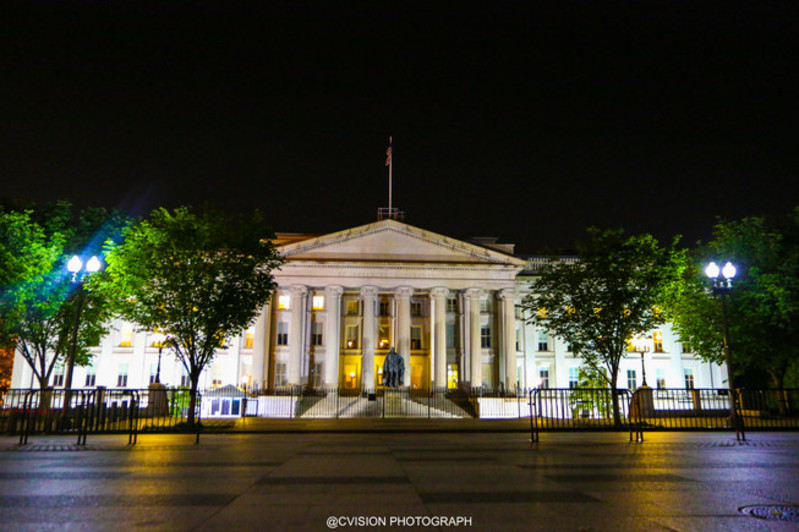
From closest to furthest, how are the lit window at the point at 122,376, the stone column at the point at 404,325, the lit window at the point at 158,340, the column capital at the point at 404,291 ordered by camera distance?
the lit window at the point at 158,340
the stone column at the point at 404,325
the column capital at the point at 404,291
the lit window at the point at 122,376

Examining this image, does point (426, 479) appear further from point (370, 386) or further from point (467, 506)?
point (370, 386)

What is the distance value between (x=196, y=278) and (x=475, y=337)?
102 feet

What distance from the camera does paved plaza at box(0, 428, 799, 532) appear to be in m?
6.57

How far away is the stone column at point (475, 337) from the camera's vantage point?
51.9m

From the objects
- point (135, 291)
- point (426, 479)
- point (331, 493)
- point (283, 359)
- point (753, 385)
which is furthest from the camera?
point (283, 359)

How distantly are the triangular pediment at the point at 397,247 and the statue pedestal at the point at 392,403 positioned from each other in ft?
52.3

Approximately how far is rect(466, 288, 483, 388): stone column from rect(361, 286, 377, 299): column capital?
365 inches

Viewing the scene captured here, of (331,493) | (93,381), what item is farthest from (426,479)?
(93,381)

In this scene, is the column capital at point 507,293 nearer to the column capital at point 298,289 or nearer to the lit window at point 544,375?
the lit window at point 544,375

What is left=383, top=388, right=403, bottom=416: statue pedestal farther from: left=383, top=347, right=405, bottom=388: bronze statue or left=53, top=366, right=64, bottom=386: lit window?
left=53, top=366, right=64, bottom=386: lit window

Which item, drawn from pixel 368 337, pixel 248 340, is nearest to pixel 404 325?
pixel 368 337

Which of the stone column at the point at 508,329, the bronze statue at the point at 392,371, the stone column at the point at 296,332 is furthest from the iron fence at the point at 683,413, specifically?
the stone column at the point at 296,332

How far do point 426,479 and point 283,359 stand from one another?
48.2 m

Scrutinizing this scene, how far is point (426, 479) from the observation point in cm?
983
